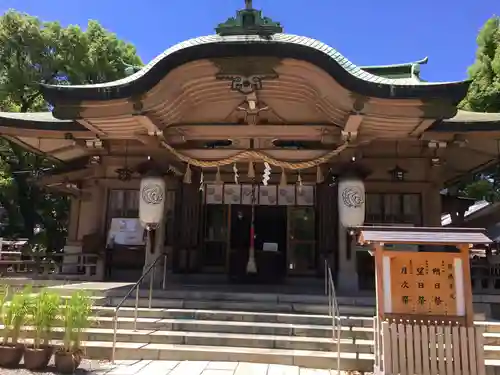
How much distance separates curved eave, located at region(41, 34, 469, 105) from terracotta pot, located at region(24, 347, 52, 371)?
445 centimetres

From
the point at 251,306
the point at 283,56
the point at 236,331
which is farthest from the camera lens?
the point at 251,306

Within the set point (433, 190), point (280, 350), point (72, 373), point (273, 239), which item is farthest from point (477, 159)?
point (72, 373)

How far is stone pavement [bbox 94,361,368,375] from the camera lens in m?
5.75

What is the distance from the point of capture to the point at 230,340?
6.78 meters

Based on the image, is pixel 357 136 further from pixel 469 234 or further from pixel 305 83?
pixel 469 234

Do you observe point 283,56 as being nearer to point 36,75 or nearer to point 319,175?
point 319,175

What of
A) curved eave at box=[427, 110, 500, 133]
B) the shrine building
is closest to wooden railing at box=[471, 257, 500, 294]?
the shrine building

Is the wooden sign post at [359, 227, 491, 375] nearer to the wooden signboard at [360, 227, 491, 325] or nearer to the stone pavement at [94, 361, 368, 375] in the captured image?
the wooden signboard at [360, 227, 491, 325]

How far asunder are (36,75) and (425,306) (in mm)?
18552

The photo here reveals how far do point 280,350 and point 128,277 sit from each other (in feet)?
19.8

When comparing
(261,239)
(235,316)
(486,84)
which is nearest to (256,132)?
(235,316)

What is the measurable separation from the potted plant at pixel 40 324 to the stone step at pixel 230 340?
900 mm

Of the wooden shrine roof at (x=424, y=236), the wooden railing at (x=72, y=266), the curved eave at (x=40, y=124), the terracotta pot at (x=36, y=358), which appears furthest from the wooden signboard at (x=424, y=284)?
the wooden railing at (x=72, y=266)

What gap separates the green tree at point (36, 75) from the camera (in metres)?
18.2
